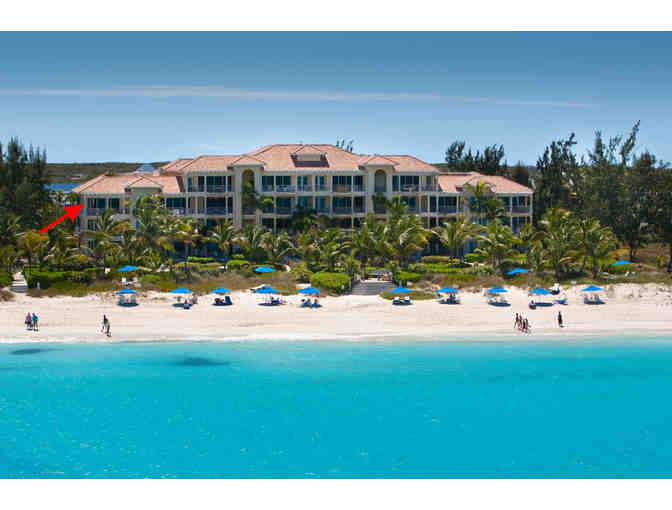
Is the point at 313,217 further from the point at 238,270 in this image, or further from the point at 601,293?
the point at 601,293

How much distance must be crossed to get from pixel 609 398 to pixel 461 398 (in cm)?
732

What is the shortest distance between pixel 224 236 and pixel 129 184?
12.7 meters

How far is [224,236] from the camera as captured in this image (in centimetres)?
6062

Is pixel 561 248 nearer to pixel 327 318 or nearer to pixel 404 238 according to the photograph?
pixel 404 238

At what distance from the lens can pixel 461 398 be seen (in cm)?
→ 3412

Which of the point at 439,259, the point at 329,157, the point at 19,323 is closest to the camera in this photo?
the point at 19,323

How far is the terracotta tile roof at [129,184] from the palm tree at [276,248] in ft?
46.9

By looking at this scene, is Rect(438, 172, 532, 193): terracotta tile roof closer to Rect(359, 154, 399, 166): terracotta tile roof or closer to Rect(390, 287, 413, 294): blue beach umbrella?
Rect(359, 154, 399, 166): terracotta tile roof

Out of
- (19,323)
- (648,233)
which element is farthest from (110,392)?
(648,233)

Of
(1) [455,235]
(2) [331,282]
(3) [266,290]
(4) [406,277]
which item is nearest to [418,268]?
(4) [406,277]

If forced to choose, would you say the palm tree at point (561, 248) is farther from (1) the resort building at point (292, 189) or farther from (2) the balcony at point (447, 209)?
(1) the resort building at point (292, 189)

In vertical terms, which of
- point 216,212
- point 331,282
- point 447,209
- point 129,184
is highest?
point 129,184

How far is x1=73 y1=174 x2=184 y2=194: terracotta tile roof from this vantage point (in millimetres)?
→ 66438

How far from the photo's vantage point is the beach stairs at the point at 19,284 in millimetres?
51062
